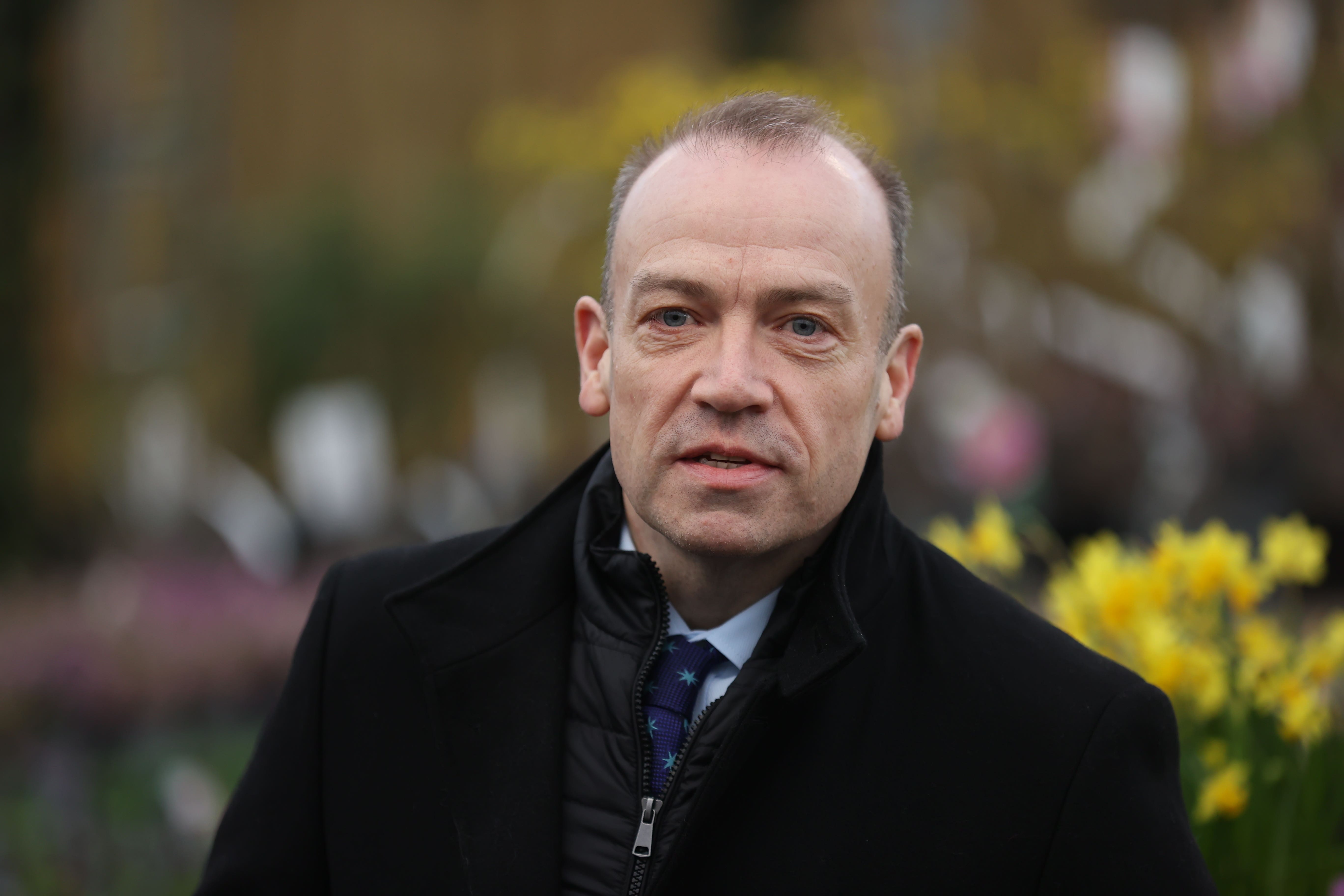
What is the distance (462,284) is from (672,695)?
10.7 meters

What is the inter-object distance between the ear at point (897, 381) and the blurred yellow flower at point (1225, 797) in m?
0.95

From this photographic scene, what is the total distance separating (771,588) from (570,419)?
35.7 ft

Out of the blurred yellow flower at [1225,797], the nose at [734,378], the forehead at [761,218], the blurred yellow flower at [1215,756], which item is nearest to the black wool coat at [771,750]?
the nose at [734,378]

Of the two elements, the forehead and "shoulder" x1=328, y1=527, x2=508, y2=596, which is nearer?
the forehead

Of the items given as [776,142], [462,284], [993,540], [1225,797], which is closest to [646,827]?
[776,142]

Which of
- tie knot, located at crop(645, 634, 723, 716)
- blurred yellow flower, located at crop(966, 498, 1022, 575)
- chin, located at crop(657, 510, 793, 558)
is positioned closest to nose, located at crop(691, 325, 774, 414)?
chin, located at crop(657, 510, 793, 558)

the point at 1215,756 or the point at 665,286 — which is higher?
the point at 665,286

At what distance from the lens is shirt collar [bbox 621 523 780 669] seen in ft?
6.39

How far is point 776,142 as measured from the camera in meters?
1.87

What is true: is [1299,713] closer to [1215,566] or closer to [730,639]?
[1215,566]

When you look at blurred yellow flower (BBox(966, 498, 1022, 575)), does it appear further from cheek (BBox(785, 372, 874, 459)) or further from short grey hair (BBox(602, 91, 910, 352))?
cheek (BBox(785, 372, 874, 459))

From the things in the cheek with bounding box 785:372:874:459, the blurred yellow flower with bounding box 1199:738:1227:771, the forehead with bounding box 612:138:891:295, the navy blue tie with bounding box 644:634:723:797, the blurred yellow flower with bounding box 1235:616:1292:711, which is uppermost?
the forehead with bounding box 612:138:891:295

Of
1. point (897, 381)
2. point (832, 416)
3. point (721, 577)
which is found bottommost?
point (721, 577)

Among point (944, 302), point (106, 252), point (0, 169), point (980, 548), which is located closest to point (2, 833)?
point (980, 548)
